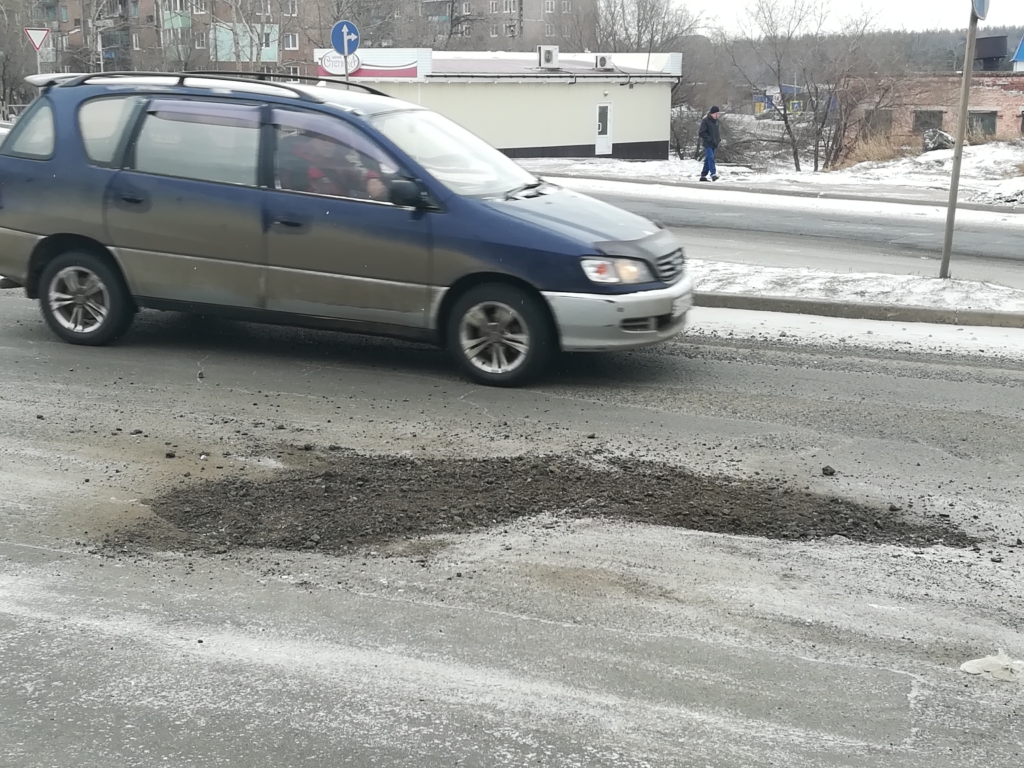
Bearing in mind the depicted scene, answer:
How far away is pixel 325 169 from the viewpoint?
25.0 feet

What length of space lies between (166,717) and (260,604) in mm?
802

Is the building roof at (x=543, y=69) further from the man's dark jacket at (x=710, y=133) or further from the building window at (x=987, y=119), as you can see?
the man's dark jacket at (x=710, y=133)

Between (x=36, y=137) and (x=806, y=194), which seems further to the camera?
(x=806, y=194)

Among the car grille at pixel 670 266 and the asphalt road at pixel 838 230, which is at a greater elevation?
the car grille at pixel 670 266

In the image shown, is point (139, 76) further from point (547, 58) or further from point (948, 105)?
point (948, 105)

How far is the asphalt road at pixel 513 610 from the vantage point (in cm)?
345

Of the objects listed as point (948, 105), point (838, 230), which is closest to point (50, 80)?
point (838, 230)

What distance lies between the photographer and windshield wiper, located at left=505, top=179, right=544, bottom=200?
774 cm

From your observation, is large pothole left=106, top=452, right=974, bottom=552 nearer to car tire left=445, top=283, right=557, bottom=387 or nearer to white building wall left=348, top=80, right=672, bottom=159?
car tire left=445, top=283, right=557, bottom=387

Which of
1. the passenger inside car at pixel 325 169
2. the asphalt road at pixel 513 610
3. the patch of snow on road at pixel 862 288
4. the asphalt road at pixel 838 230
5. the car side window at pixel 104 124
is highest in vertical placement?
the car side window at pixel 104 124

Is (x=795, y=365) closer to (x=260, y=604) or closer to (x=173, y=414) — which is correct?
(x=173, y=414)

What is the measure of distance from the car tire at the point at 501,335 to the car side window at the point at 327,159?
3.05 ft

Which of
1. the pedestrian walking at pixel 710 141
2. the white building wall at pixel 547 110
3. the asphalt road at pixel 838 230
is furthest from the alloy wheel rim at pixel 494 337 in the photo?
the white building wall at pixel 547 110

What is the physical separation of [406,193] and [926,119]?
41.3 metres
